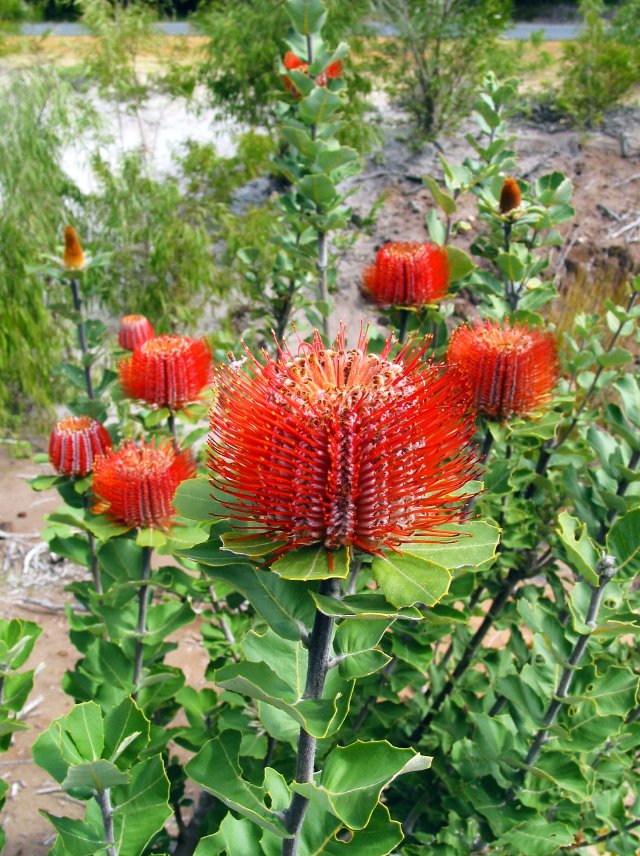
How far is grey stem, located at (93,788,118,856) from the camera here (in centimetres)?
113

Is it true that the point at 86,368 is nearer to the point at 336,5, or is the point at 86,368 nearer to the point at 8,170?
the point at 8,170

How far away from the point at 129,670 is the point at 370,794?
1.15m

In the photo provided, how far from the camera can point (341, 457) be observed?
0.88 metres

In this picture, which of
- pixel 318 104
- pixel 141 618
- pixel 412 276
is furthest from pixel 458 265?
pixel 141 618

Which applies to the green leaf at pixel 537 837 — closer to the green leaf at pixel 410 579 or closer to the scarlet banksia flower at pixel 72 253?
the green leaf at pixel 410 579

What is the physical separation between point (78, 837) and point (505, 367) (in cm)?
124

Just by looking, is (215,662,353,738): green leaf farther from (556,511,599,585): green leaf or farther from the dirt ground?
the dirt ground

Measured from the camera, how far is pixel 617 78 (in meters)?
8.03

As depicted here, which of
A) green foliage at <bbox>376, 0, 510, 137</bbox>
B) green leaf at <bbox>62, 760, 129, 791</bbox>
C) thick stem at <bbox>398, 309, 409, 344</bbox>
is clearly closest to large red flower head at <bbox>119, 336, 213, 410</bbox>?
thick stem at <bbox>398, 309, 409, 344</bbox>

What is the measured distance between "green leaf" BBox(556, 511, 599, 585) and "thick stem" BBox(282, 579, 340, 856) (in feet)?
1.57

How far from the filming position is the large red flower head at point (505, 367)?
1644mm

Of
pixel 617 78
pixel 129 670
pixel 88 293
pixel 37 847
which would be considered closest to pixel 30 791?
pixel 37 847

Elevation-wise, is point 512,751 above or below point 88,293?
below

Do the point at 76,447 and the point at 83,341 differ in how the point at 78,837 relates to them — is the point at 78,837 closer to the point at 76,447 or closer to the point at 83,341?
the point at 76,447
